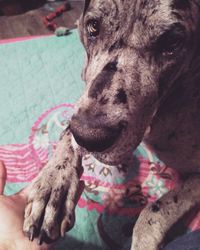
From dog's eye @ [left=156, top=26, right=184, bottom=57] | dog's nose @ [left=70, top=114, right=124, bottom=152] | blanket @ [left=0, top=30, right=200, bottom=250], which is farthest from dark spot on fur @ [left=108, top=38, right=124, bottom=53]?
blanket @ [left=0, top=30, right=200, bottom=250]

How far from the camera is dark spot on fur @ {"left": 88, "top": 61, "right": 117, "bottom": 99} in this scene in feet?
4.34

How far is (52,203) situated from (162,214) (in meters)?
0.50

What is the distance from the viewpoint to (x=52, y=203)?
1545 mm

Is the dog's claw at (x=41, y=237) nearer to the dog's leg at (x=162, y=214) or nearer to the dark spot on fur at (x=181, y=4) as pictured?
the dog's leg at (x=162, y=214)

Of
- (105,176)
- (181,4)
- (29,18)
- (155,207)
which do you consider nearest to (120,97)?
(181,4)

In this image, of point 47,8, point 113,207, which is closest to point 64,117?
point 113,207

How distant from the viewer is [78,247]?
A: 6.01ft

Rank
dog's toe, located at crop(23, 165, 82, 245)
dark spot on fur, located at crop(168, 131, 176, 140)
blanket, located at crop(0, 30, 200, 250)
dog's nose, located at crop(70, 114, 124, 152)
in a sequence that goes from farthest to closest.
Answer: blanket, located at crop(0, 30, 200, 250) < dark spot on fur, located at crop(168, 131, 176, 140) < dog's toe, located at crop(23, 165, 82, 245) < dog's nose, located at crop(70, 114, 124, 152)

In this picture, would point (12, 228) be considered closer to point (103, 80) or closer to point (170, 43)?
point (103, 80)

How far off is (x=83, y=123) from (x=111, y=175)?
33.9 inches

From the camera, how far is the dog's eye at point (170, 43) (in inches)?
52.9

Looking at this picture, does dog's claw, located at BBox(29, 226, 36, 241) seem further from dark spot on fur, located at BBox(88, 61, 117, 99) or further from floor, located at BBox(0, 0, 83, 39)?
floor, located at BBox(0, 0, 83, 39)

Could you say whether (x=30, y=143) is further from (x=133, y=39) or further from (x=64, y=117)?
(x=133, y=39)

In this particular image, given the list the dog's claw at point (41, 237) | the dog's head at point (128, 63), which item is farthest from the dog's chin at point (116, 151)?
the dog's claw at point (41, 237)
